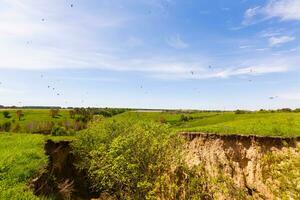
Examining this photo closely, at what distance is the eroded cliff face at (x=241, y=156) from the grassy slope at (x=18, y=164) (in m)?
Result: 16.9

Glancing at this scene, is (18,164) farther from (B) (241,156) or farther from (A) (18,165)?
(B) (241,156)

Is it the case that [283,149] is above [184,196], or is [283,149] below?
above

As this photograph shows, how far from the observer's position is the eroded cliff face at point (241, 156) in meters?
39.5

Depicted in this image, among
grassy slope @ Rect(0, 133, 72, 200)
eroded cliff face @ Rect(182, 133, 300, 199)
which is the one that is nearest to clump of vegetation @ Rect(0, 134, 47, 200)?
grassy slope @ Rect(0, 133, 72, 200)

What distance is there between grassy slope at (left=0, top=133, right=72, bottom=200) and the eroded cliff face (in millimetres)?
16874

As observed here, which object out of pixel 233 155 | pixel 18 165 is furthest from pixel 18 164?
pixel 233 155

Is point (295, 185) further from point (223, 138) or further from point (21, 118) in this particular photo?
point (21, 118)

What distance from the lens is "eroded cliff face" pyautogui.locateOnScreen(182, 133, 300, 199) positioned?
39.5 metres

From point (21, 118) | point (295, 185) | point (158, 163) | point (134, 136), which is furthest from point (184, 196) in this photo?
point (21, 118)

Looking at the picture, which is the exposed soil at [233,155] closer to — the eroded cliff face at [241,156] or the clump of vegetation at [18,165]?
the eroded cliff face at [241,156]

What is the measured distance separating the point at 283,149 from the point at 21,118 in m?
114

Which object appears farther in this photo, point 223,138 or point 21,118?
point 21,118

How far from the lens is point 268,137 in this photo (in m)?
40.7

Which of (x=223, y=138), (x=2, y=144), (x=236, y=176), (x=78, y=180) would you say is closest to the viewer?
(x=2, y=144)
